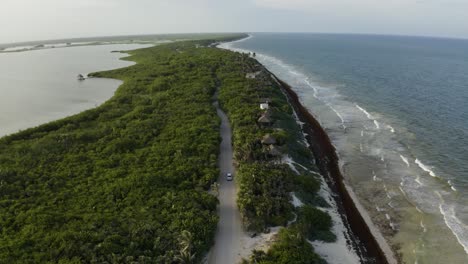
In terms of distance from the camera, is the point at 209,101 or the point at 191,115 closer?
the point at 191,115

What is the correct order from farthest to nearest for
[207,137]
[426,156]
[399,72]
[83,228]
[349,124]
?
[399,72] < [349,124] < [426,156] < [207,137] < [83,228]

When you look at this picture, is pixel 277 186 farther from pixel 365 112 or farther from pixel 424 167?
Result: pixel 365 112

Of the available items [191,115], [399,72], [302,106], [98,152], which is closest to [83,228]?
[98,152]

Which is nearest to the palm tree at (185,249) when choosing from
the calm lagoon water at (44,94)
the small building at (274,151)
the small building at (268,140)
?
the small building at (274,151)

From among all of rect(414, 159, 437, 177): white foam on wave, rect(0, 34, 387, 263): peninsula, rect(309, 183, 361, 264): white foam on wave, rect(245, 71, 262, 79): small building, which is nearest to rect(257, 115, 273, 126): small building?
rect(0, 34, 387, 263): peninsula

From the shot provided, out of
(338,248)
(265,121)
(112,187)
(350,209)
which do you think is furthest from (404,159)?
(112,187)

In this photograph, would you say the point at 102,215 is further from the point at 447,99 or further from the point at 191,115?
the point at 447,99
